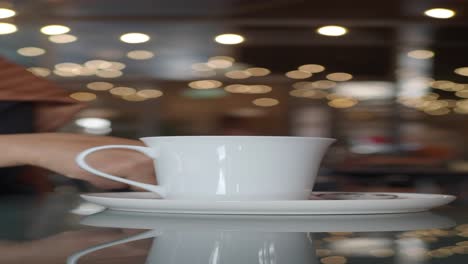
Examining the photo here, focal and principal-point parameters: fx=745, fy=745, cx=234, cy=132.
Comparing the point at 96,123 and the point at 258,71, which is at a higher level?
the point at 258,71

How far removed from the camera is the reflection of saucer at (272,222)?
0.33m

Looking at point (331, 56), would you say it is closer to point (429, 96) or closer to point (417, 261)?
point (429, 96)

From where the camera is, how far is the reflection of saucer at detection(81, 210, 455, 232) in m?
0.33

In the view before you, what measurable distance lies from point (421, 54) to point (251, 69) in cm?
84

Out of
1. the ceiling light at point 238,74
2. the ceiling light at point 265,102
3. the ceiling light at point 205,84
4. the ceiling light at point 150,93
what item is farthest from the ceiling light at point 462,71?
the ceiling light at point 150,93

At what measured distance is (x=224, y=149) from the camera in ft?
1.32

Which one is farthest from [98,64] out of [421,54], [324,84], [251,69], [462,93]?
[462,93]

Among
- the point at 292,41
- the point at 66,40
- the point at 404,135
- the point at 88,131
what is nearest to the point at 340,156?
the point at 404,135

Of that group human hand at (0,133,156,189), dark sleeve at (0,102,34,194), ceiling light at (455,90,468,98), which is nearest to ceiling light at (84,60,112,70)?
ceiling light at (455,90,468,98)

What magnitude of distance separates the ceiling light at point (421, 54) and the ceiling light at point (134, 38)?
1284 mm

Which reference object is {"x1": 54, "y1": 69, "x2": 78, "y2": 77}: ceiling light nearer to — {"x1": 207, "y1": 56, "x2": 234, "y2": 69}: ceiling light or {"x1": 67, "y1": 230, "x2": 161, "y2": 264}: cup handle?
{"x1": 207, "y1": 56, "x2": 234, "y2": 69}: ceiling light

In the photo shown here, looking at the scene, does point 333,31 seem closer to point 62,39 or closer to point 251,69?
point 251,69

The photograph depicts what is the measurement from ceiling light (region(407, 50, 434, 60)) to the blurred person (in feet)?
9.31

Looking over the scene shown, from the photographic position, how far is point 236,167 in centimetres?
40
